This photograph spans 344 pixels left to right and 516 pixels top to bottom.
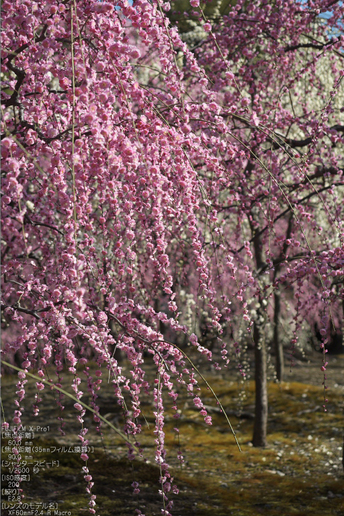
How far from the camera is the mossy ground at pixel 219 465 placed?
5.72 m

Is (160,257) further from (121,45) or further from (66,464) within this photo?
(66,464)

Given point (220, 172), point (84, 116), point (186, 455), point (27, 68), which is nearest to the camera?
point (84, 116)

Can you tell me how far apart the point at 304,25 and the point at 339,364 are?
12.4 metres

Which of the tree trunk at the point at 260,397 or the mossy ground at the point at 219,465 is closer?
the mossy ground at the point at 219,465

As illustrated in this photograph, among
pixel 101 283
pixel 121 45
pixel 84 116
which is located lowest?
pixel 101 283

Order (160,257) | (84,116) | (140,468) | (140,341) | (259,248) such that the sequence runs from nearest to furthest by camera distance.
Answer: (84,116) → (160,257) → (140,341) → (140,468) → (259,248)

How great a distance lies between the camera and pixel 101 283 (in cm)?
297

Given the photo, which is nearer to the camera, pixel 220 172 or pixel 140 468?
pixel 220 172

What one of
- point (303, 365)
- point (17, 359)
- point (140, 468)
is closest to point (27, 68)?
point (140, 468)

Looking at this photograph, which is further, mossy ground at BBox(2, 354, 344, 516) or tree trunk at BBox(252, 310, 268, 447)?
tree trunk at BBox(252, 310, 268, 447)

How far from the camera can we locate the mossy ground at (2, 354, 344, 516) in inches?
225

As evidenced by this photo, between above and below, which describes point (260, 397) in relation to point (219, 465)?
above

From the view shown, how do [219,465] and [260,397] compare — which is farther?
[260,397]

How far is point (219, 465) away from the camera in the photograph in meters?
7.62
